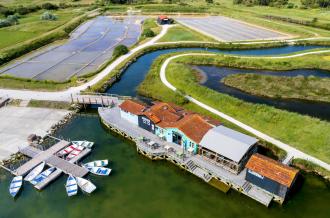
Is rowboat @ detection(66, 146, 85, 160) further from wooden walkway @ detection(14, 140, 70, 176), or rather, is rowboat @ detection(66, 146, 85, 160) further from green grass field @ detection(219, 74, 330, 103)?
green grass field @ detection(219, 74, 330, 103)

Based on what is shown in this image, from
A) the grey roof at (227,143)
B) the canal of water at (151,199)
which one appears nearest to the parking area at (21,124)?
the canal of water at (151,199)

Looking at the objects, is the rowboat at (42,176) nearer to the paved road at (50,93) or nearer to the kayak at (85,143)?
the kayak at (85,143)

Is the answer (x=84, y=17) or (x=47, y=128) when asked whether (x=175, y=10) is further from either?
(x=47, y=128)

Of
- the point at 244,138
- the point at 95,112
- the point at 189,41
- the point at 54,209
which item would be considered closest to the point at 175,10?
the point at 189,41

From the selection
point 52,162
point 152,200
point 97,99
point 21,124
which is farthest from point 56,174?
point 97,99

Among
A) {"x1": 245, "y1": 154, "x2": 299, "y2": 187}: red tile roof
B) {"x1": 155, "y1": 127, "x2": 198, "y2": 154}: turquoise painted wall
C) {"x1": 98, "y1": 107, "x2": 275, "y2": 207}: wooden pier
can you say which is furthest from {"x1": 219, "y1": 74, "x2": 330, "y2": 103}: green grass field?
{"x1": 245, "y1": 154, "x2": 299, "y2": 187}: red tile roof
